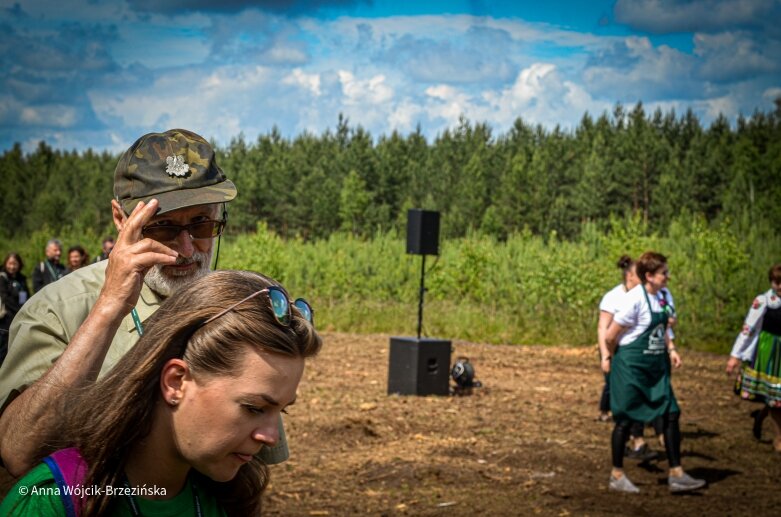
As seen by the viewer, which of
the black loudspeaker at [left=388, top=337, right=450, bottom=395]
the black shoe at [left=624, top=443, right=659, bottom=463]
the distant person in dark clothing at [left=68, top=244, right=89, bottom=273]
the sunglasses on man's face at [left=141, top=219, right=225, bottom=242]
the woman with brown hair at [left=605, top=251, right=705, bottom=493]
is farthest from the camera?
the distant person in dark clothing at [left=68, top=244, right=89, bottom=273]

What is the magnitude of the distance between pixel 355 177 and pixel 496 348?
3288 centimetres

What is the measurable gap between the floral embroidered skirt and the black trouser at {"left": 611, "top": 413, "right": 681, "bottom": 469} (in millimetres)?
2010

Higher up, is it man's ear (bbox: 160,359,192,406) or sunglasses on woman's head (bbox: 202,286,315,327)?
sunglasses on woman's head (bbox: 202,286,315,327)

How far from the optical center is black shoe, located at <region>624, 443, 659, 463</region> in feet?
28.5

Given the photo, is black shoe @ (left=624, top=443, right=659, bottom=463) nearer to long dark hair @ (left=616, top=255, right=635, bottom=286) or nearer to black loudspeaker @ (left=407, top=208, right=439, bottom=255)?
long dark hair @ (left=616, top=255, right=635, bottom=286)

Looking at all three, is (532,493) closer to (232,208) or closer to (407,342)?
(407,342)

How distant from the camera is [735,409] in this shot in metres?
12.2

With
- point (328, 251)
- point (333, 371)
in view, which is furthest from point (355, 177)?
point (333, 371)

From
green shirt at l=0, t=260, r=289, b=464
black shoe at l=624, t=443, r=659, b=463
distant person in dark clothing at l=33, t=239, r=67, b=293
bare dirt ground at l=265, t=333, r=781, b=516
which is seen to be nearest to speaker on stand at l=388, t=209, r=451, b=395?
bare dirt ground at l=265, t=333, r=781, b=516

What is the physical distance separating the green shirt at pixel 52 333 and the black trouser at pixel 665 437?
230 inches

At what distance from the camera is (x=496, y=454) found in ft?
29.7

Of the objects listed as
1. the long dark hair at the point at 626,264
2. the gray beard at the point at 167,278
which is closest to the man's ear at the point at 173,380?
the gray beard at the point at 167,278

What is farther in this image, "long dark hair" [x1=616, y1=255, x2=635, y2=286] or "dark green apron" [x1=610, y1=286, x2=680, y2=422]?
"long dark hair" [x1=616, y1=255, x2=635, y2=286]

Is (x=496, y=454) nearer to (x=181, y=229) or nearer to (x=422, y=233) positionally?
(x=422, y=233)
